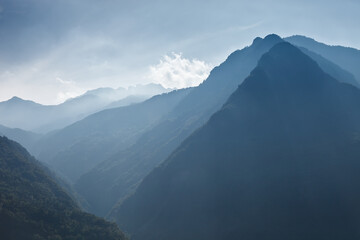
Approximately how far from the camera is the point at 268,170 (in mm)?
113125

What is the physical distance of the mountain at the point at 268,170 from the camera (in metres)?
92.4

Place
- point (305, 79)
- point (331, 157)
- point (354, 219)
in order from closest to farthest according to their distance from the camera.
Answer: point (354, 219), point (331, 157), point (305, 79)

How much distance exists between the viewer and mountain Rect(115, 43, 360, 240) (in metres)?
92.4

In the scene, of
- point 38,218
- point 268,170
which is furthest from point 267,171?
point 38,218

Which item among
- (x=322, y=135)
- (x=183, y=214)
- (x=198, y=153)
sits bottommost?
(x=183, y=214)

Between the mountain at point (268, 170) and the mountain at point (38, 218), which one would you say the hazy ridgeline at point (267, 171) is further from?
the mountain at point (38, 218)

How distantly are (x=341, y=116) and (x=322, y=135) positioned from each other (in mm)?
19706

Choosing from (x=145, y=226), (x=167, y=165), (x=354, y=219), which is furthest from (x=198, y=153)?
(x=354, y=219)

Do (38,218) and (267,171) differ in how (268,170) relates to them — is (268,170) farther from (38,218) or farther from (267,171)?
(38,218)

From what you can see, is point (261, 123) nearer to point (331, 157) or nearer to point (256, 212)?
point (331, 157)

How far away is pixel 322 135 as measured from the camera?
4889 inches

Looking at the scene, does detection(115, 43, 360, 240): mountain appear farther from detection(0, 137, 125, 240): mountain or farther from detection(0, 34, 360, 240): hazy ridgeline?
detection(0, 137, 125, 240): mountain

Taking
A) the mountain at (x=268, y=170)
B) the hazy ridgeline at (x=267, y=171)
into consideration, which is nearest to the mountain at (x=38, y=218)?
the hazy ridgeline at (x=267, y=171)

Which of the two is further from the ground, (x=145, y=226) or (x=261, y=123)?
(x=261, y=123)
